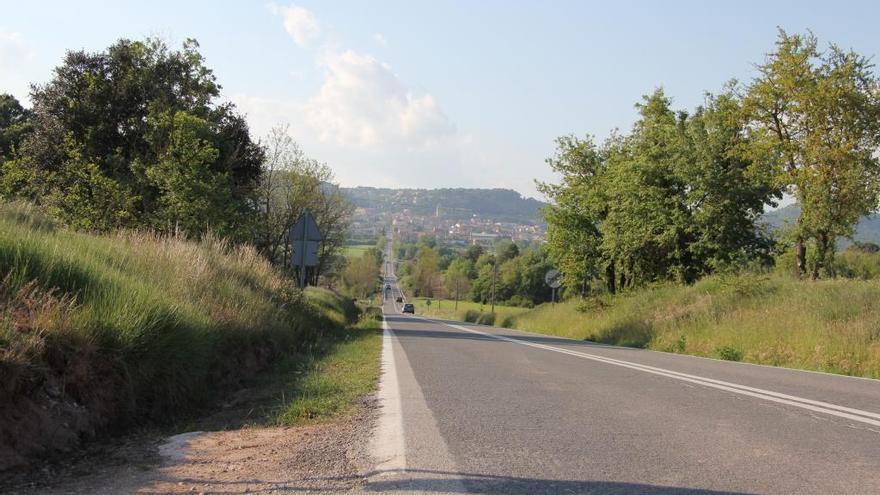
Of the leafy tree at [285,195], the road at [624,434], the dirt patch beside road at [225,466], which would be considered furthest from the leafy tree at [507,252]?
the dirt patch beside road at [225,466]

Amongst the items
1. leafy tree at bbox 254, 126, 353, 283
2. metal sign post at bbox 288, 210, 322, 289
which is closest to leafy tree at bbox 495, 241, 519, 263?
leafy tree at bbox 254, 126, 353, 283

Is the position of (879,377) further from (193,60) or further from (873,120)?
(193,60)

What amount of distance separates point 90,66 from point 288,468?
84.1 feet

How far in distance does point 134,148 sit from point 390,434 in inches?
933

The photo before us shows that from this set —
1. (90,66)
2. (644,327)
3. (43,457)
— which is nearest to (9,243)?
(43,457)

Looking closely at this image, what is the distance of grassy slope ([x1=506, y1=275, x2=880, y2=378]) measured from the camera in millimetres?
12891

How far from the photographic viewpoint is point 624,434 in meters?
5.56

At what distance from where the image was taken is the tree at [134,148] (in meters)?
22.9

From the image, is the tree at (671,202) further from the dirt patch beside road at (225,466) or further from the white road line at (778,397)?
the dirt patch beside road at (225,466)

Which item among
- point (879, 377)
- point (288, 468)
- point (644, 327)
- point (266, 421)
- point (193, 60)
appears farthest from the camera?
point (193, 60)

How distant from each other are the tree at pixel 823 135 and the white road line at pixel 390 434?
1714 cm

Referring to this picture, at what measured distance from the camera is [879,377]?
36.6 ft

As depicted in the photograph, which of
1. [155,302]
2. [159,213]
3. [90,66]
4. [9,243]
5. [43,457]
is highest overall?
[90,66]

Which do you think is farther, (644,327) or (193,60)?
(193,60)
